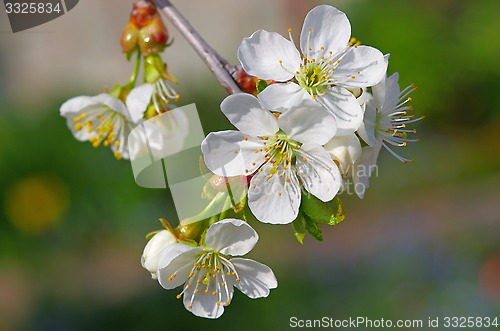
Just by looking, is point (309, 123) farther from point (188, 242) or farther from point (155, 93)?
point (155, 93)

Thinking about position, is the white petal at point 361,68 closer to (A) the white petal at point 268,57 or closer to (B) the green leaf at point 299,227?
(A) the white petal at point 268,57

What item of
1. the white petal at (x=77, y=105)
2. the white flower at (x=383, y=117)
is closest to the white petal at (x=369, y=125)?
the white flower at (x=383, y=117)

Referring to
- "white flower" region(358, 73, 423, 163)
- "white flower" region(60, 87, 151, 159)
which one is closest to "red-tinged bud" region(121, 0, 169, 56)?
"white flower" region(60, 87, 151, 159)

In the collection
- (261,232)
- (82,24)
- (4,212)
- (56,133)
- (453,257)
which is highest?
(82,24)

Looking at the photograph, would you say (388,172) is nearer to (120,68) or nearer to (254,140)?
(120,68)

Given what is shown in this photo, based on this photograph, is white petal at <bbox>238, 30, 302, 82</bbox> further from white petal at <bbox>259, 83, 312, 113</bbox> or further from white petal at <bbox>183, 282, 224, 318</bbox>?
white petal at <bbox>183, 282, 224, 318</bbox>

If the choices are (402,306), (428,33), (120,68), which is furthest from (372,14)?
(402,306)
